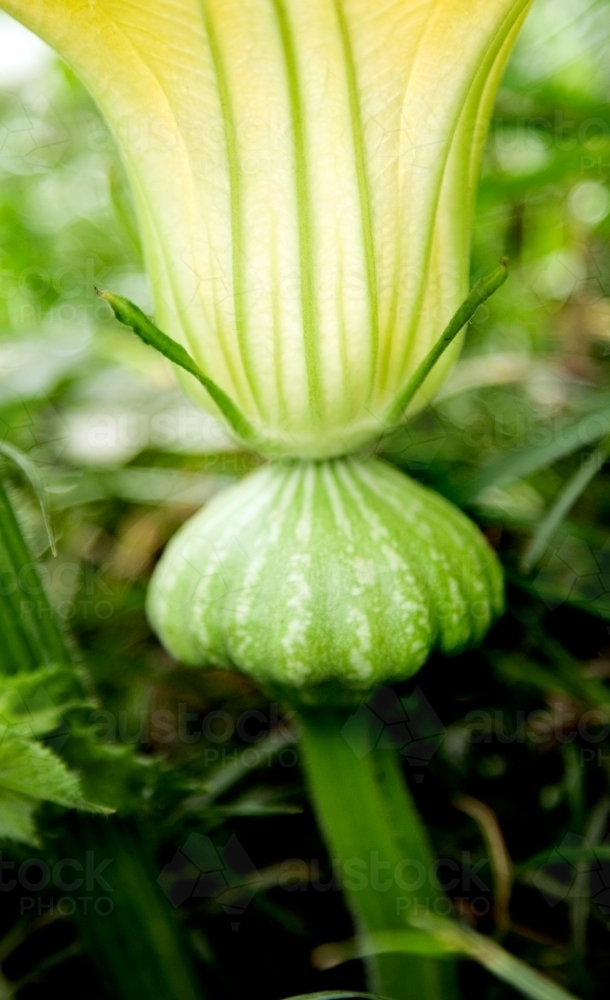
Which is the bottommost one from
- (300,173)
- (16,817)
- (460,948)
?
(460,948)

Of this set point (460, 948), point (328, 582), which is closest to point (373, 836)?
point (460, 948)

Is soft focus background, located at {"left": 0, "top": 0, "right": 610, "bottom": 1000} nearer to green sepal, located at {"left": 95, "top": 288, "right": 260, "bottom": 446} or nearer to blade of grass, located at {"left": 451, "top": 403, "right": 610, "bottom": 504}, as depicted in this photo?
blade of grass, located at {"left": 451, "top": 403, "right": 610, "bottom": 504}

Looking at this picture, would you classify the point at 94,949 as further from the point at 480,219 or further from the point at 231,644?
the point at 480,219

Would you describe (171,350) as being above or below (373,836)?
above

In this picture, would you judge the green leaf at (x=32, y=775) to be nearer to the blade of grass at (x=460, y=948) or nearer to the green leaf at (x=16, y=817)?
the green leaf at (x=16, y=817)

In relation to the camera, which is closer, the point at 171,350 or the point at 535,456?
the point at 171,350

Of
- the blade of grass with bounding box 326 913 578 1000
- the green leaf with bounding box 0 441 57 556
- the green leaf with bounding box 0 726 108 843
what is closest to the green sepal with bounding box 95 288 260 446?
the green leaf with bounding box 0 441 57 556

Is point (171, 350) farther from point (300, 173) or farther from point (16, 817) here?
point (16, 817)
